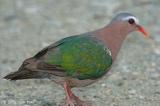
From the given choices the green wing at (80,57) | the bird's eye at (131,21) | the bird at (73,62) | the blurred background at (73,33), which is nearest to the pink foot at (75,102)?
the bird at (73,62)

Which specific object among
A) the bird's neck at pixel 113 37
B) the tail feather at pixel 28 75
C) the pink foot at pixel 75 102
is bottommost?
the pink foot at pixel 75 102

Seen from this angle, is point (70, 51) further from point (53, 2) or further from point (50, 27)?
point (53, 2)

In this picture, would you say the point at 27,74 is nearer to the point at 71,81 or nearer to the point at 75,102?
the point at 71,81

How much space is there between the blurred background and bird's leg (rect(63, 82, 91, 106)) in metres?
0.20

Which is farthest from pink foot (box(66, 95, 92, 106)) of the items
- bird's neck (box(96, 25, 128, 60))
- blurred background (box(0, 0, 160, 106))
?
bird's neck (box(96, 25, 128, 60))

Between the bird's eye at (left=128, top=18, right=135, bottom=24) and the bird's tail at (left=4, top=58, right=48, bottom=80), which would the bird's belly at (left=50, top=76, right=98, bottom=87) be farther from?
the bird's eye at (left=128, top=18, right=135, bottom=24)

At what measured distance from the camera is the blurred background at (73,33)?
7262 millimetres

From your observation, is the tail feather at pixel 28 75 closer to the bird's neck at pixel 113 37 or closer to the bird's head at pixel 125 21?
the bird's neck at pixel 113 37

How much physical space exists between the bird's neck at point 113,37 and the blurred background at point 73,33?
0.72 metres

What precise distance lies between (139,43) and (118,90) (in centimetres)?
230

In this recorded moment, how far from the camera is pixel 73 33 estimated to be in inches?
409

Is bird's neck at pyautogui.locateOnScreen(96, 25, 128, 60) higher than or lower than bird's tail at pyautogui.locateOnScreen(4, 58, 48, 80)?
higher

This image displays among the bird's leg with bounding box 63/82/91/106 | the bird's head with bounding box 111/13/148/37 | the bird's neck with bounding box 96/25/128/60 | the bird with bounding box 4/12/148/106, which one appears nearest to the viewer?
the bird with bounding box 4/12/148/106

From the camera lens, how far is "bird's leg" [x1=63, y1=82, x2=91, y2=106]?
6.46 meters
